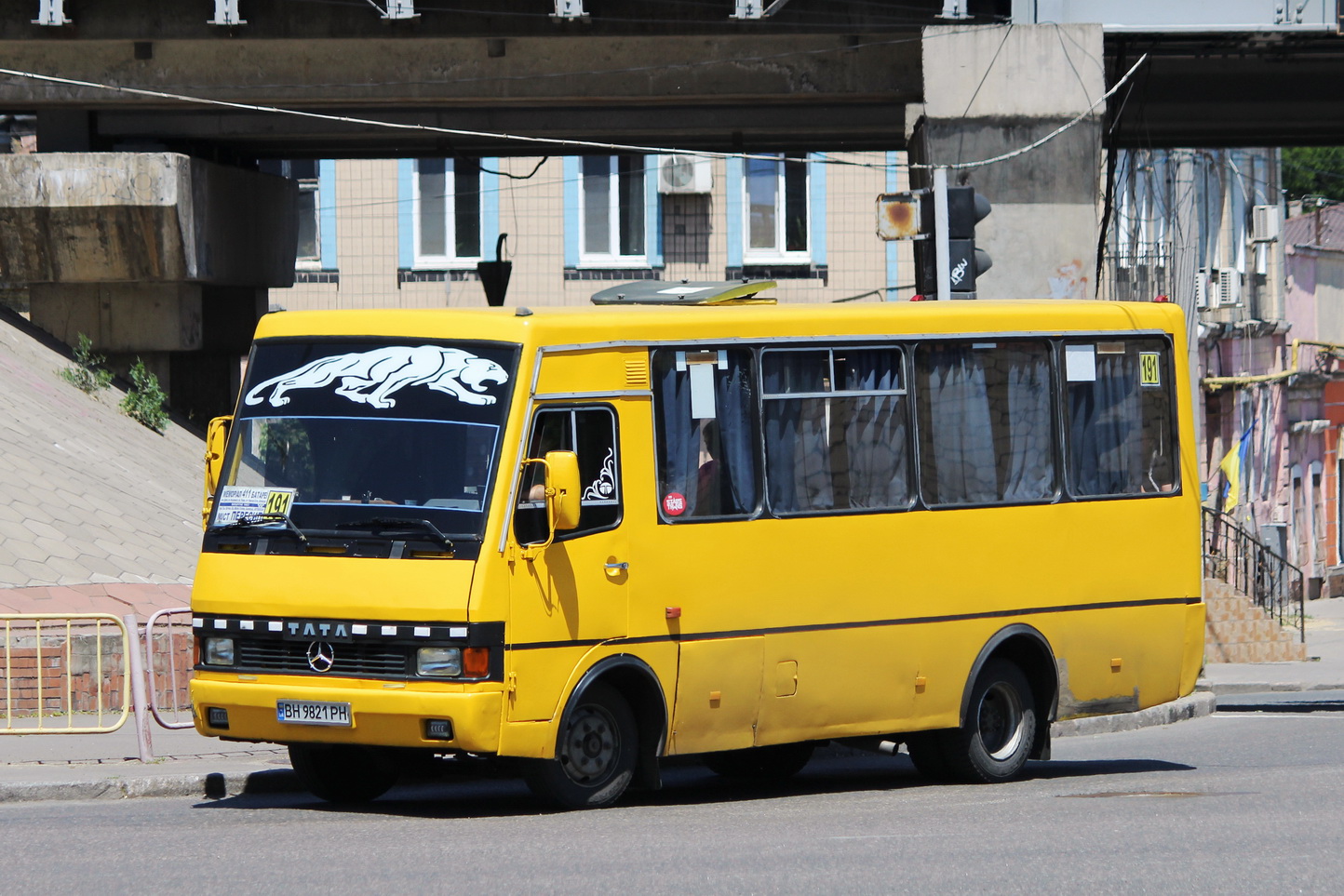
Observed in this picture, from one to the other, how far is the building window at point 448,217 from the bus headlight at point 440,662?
27209 mm

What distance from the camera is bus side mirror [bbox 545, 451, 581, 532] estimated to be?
9.78m

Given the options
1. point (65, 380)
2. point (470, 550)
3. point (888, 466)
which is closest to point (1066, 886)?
point (470, 550)

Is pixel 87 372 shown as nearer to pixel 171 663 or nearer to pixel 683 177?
pixel 171 663

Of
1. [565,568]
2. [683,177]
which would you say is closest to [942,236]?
[565,568]

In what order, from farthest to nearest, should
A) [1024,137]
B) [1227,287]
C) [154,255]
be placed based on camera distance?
1. [1227,287]
2. [154,255]
3. [1024,137]

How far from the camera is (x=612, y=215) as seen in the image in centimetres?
3656

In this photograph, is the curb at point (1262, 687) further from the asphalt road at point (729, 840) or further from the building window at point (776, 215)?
the building window at point (776, 215)

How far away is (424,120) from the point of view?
942 inches

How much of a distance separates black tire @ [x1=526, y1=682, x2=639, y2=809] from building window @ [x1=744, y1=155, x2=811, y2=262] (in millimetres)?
26354

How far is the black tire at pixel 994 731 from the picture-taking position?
12.2 metres

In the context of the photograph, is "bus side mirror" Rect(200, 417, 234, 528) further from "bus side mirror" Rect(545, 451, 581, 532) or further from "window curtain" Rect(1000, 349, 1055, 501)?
"window curtain" Rect(1000, 349, 1055, 501)

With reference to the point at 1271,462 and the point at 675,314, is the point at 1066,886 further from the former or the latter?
the point at 1271,462

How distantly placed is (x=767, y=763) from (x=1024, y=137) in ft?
32.1

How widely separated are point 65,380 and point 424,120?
511 centimetres
